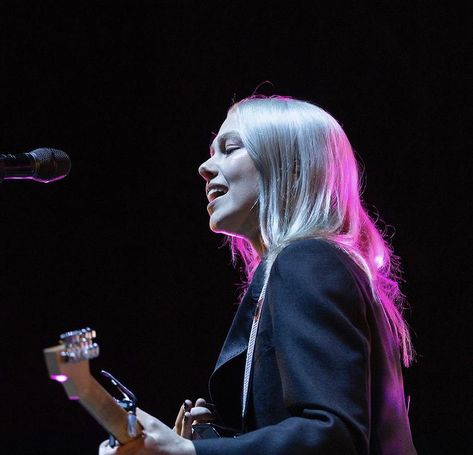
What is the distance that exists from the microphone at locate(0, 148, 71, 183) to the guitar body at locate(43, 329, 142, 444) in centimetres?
60

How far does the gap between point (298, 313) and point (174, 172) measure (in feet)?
8.96

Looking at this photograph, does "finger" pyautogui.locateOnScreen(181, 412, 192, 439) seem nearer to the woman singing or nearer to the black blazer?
the woman singing

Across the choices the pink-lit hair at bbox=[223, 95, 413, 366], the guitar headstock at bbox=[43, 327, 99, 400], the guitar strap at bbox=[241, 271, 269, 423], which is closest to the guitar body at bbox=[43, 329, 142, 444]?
the guitar headstock at bbox=[43, 327, 99, 400]

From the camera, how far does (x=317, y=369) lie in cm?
169

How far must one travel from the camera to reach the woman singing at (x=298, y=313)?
66.1 inches

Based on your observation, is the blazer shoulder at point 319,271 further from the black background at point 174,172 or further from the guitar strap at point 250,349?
the black background at point 174,172

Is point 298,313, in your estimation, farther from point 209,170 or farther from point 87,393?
point 209,170

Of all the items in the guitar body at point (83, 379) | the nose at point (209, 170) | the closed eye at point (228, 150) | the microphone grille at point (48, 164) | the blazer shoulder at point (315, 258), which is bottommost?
the guitar body at point (83, 379)

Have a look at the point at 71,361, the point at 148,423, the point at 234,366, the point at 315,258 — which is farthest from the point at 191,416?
the point at 71,361

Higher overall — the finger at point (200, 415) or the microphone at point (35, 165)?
the microphone at point (35, 165)

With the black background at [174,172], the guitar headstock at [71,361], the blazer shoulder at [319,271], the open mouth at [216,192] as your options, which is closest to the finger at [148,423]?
the guitar headstock at [71,361]

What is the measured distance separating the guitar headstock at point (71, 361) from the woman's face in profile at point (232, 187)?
0.80 metres

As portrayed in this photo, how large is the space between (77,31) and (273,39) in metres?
1.05

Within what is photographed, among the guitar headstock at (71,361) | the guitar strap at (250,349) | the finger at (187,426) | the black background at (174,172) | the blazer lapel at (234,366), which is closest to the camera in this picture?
the guitar headstock at (71,361)
